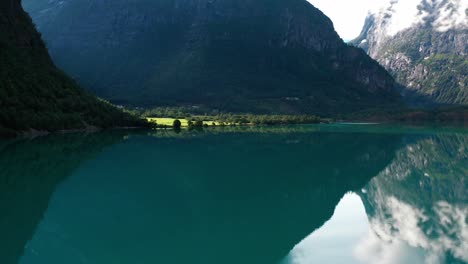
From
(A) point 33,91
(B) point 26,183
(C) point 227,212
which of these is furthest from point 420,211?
(A) point 33,91

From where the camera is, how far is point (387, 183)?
143 ft

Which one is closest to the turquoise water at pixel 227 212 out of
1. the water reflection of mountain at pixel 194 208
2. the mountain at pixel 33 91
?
the water reflection of mountain at pixel 194 208

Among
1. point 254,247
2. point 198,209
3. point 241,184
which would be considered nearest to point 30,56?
point 241,184

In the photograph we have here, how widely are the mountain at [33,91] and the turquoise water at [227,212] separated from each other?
152 ft

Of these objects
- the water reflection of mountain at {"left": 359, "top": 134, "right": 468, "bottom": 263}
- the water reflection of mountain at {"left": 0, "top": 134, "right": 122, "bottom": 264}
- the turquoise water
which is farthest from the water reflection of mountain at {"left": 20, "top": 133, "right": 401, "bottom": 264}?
the water reflection of mountain at {"left": 359, "top": 134, "right": 468, "bottom": 263}

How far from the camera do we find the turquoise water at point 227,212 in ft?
66.5

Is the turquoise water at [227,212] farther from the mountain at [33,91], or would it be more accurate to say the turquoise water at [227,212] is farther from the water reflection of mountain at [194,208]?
the mountain at [33,91]

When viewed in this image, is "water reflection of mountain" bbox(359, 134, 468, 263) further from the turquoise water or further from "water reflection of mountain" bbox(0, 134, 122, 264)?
"water reflection of mountain" bbox(0, 134, 122, 264)

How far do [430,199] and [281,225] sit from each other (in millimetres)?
16212

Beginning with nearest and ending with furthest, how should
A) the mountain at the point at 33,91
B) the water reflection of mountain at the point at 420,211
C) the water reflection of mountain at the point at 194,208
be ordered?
the water reflection of mountain at the point at 194,208, the water reflection of mountain at the point at 420,211, the mountain at the point at 33,91

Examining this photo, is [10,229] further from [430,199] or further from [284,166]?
[284,166]

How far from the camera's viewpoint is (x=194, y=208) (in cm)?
2841

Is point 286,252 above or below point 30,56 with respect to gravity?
below

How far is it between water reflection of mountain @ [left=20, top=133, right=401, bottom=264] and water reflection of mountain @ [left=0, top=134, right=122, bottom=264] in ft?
3.45
